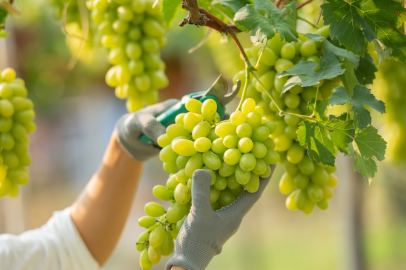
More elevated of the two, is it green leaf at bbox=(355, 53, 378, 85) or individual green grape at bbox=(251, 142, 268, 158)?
green leaf at bbox=(355, 53, 378, 85)

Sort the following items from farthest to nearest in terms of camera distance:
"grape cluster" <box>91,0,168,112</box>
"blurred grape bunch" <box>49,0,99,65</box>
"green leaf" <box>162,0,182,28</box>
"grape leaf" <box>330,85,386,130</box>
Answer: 1. "blurred grape bunch" <box>49,0,99,65</box>
2. "grape cluster" <box>91,0,168,112</box>
3. "green leaf" <box>162,0,182,28</box>
4. "grape leaf" <box>330,85,386,130</box>

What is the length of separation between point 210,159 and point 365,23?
0.83ft

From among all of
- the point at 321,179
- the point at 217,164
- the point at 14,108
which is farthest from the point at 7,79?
the point at 321,179

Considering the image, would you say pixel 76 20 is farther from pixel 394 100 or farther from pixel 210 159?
pixel 394 100

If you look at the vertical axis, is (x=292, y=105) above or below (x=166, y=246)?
above

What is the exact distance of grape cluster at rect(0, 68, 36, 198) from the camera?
2.12 ft

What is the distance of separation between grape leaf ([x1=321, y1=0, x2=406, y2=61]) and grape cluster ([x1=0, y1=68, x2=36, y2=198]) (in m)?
0.60

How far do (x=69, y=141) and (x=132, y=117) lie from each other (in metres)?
3.33

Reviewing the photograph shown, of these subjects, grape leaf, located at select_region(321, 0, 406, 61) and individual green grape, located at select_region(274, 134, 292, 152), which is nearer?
grape leaf, located at select_region(321, 0, 406, 61)

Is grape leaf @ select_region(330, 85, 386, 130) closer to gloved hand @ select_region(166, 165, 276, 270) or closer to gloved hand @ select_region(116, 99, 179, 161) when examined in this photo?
gloved hand @ select_region(166, 165, 276, 270)

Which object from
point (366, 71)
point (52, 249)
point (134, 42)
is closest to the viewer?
point (366, 71)

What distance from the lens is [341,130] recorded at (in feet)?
1.36

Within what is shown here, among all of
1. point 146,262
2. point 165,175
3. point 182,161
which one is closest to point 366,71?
point 182,161

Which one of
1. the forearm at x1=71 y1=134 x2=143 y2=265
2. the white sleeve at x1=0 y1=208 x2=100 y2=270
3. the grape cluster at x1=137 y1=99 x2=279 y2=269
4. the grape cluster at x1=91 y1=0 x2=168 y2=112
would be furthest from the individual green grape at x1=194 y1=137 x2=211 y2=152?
the white sleeve at x1=0 y1=208 x2=100 y2=270
